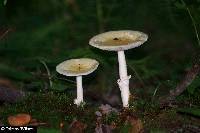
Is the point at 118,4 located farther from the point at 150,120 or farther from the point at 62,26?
the point at 150,120

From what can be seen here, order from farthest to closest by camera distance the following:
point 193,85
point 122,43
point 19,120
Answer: point 193,85, point 122,43, point 19,120

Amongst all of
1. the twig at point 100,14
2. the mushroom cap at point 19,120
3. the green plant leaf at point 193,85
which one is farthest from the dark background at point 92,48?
the mushroom cap at point 19,120

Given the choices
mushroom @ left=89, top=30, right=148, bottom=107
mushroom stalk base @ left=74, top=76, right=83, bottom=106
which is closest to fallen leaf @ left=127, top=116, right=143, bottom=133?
mushroom @ left=89, top=30, right=148, bottom=107

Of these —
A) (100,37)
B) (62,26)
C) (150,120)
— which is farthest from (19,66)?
(150,120)

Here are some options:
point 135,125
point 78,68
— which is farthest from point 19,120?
point 135,125

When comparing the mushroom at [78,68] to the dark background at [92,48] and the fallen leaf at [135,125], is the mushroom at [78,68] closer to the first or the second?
the dark background at [92,48]

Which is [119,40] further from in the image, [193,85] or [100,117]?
[193,85]

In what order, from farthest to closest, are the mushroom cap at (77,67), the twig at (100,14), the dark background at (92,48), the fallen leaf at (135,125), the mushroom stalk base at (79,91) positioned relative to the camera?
1. the twig at (100,14)
2. the dark background at (92,48)
3. the mushroom stalk base at (79,91)
4. the mushroom cap at (77,67)
5. the fallen leaf at (135,125)

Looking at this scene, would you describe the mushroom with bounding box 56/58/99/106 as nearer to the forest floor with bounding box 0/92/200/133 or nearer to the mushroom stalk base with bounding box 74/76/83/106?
the mushroom stalk base with bounding box 74/76/83/106
